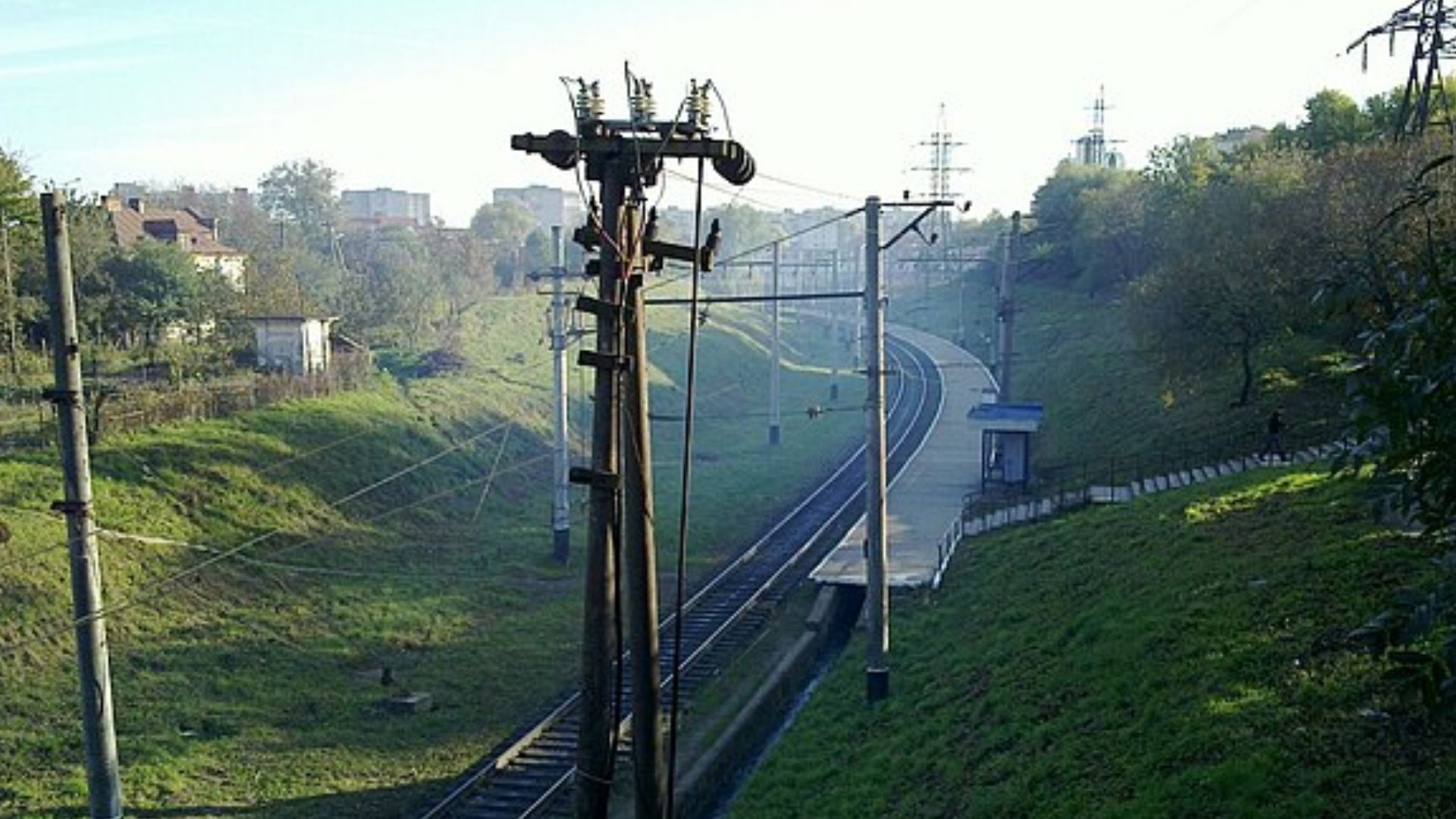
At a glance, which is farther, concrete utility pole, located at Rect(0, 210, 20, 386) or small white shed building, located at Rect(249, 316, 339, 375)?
small white shed building, located at Rect(249, 316, 339, 375)

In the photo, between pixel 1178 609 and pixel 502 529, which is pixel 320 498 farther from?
pixel 1178 609

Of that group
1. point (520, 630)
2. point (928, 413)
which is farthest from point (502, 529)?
point (928, 413)

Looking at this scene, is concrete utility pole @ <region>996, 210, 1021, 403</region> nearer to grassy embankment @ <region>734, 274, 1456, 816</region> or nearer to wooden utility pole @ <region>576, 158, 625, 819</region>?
grassy embankment @ <region>734, 274, 1456, 816</region>

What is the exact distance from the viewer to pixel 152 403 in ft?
95.5

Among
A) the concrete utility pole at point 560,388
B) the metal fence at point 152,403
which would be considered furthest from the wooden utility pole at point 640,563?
the metal fence at point 152,403

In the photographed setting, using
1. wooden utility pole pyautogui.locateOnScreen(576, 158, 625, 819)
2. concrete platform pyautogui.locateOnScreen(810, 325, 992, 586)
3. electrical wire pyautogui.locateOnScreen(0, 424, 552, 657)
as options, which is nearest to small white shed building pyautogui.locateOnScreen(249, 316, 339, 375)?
electrical wire pyautogui.locateOnScreen(0, 424, 552, 657)

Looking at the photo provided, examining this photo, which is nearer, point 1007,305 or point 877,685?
point 877,685

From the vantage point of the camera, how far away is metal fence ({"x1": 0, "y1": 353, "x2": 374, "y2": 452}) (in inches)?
1050

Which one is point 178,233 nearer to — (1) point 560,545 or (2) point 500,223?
(1) point 560,545

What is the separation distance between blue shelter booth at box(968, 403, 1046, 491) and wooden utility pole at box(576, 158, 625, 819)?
28.8 metres

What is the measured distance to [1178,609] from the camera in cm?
1683

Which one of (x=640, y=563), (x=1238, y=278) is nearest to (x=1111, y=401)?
(x=1238, y=278)

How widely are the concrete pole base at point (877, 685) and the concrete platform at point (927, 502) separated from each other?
6.19 m

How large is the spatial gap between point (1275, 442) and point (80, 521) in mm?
24741
